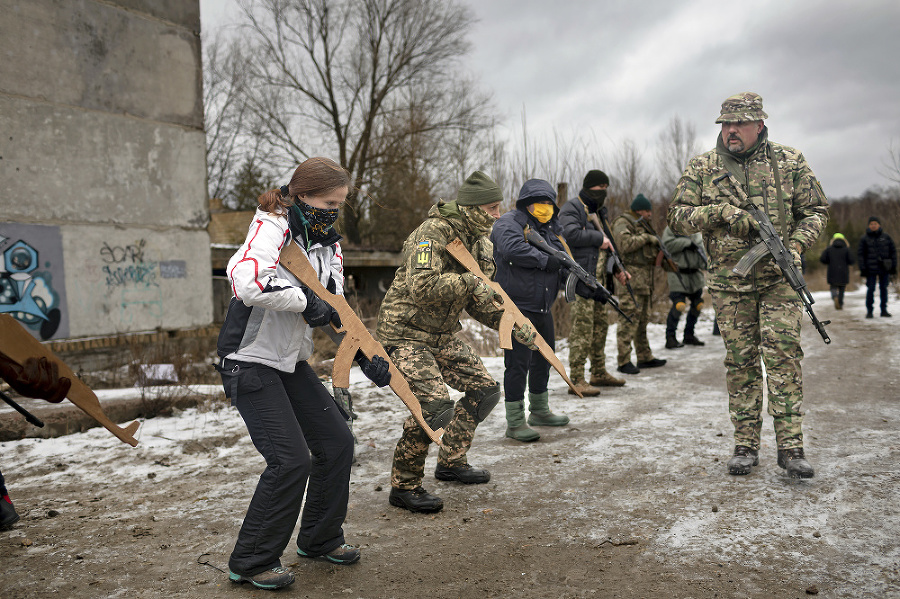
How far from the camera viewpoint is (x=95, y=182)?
9336 millimetres

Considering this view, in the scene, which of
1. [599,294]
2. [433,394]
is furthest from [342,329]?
[599,294]

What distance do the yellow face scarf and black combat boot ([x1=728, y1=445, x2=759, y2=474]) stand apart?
218 cm

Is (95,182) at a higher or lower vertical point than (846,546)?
higher

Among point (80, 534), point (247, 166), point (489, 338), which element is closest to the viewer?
point (80, 534)

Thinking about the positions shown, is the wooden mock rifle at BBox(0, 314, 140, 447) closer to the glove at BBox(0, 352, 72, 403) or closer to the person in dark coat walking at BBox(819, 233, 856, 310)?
the glove at BBox(0, 352, 72, 403)

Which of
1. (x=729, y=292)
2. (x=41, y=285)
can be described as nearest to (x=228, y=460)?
(x=729, y=292)

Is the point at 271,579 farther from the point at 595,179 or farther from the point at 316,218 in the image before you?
the point at 595,179

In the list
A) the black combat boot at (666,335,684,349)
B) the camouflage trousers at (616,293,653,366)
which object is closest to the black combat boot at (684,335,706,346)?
the black combat boot at (666,335,684,349)

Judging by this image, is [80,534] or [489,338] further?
[489,338]

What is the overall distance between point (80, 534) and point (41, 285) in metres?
6.46

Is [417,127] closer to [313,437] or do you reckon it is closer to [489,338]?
[489,338]

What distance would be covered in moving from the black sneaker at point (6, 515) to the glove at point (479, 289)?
108 inches

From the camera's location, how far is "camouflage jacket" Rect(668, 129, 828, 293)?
4.07m

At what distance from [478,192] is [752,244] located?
67.0 inches
